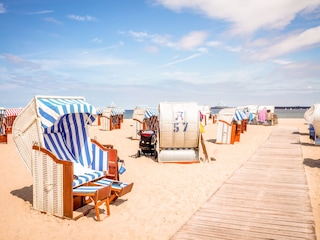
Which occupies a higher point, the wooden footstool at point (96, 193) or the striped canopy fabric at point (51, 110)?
the striped canopy fabric at point (51, 110)

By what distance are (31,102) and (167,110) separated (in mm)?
7509

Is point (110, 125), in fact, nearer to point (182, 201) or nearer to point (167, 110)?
point (167, 110)

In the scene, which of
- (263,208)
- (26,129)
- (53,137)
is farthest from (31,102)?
(263,208)

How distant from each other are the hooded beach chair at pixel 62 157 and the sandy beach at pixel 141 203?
1.51 feet

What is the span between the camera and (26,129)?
7113 millimetres

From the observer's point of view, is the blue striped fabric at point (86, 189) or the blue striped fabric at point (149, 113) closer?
the blue striped fabric at point (86, 189)

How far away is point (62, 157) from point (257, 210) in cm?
582

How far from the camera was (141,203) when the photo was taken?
7578 millimetres

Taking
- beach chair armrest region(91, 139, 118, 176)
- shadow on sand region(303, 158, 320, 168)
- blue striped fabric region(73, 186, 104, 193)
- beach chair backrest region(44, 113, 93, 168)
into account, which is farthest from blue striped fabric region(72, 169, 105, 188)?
shadow on sand region(303, 158, 320, 168)

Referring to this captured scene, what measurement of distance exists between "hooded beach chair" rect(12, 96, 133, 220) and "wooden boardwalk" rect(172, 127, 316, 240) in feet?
7.90

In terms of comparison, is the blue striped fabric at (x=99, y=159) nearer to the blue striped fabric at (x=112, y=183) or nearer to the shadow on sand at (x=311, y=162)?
the blue striped fabric at (x=112, y=183)

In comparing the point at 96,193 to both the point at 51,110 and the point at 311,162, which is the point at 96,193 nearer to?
the point at 51,110

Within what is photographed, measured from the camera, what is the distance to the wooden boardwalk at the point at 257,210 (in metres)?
5.70

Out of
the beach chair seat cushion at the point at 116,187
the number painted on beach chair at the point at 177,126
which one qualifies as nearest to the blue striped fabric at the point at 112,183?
the beach chair seat cushion at the point at 116,187
